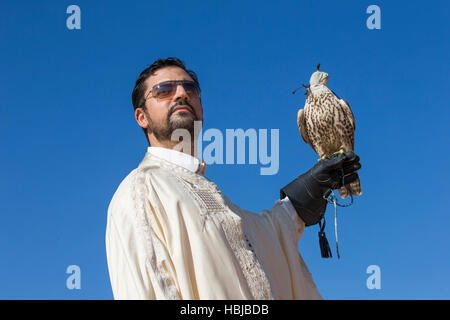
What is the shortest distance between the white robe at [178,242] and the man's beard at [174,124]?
0.36ft

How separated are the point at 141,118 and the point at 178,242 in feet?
3.08

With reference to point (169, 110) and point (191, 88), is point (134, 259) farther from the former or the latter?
point (191, 88)

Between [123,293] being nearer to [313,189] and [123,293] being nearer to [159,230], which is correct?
[159,230]

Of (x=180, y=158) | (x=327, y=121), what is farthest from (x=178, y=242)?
(x=327, y=121)

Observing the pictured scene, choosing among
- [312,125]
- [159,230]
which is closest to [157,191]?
[159,230]

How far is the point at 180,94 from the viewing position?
278cm

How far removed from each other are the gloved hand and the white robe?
53cm

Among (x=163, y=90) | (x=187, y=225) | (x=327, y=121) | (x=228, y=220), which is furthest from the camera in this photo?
(x=327, y=121)

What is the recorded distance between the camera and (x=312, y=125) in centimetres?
505

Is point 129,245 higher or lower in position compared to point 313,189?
lower

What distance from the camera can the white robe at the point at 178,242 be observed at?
7.04 feet

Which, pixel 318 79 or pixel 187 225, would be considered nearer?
pixel 187 225

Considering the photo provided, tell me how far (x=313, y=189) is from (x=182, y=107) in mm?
964
